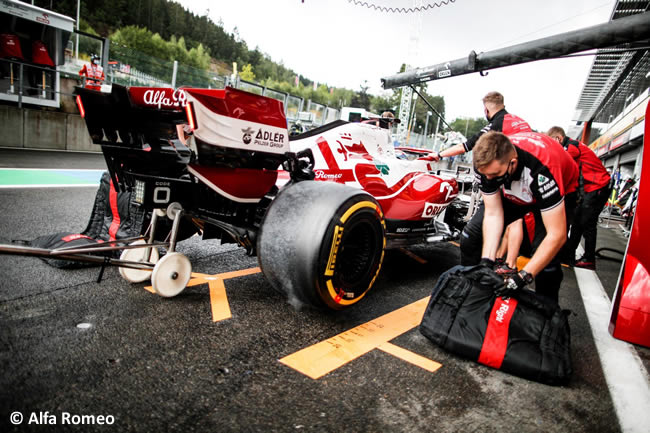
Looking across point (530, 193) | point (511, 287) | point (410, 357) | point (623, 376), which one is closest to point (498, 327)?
point (511, 287)

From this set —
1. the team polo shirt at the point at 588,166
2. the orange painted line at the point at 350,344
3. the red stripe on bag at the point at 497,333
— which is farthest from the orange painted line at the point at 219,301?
the team polo shirt at the point at 588,166

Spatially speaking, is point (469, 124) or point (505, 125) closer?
point (505, 125)

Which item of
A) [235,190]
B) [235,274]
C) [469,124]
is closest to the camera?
[235,190]

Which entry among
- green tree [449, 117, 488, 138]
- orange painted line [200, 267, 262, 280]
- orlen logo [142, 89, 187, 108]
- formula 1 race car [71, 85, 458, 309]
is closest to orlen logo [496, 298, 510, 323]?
formula 1 race car [71, 85, 458, 309]

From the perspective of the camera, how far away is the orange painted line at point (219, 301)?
2613mm

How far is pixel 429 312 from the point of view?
2.55m

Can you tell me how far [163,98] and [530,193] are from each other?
2.53 m

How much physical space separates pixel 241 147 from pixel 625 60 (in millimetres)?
26694

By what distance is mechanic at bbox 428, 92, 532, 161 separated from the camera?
3892 millimetres

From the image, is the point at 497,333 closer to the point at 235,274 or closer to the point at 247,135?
the point at 247,135

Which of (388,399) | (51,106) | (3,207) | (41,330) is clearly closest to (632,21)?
(388,399)

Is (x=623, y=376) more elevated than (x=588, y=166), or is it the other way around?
(x=588, y=166)

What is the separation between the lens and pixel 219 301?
2.85m

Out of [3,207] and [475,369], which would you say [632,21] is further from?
[3,207]
